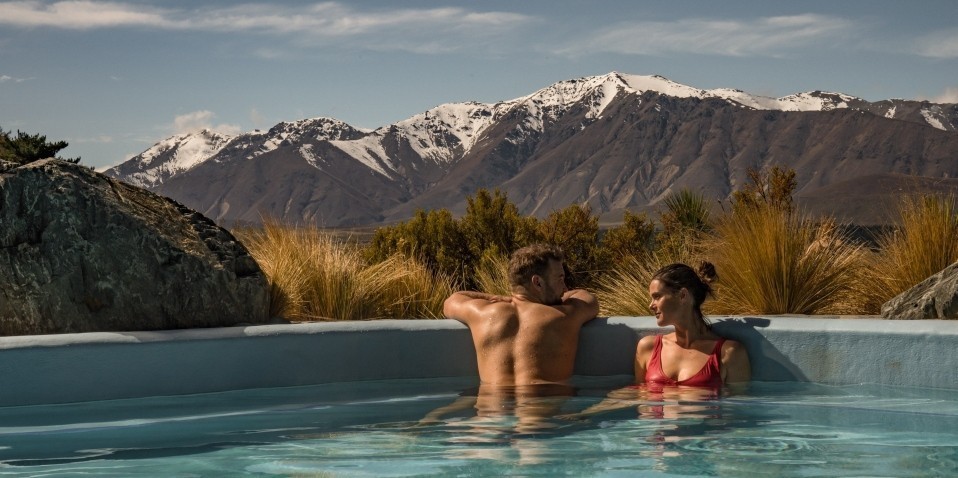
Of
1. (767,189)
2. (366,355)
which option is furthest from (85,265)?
(767,189)

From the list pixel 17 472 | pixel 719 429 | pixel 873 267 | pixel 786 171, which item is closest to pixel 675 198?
pixel 786 171

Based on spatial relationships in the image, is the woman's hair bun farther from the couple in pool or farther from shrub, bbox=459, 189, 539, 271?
shrub, bbox=459, 189, 539, 271

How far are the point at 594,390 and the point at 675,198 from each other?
6949mm

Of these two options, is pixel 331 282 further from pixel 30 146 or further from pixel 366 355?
pixel 30 146

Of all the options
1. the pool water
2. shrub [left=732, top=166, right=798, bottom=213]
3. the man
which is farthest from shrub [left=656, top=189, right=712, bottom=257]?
the pool water

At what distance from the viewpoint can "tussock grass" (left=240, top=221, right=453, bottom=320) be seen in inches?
256

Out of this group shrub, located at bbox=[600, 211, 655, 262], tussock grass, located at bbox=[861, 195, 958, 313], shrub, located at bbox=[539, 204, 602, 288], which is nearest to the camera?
tussock grass, located at bbox=[861, 195, 958, 313]

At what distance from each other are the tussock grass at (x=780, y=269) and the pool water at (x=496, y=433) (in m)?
1.26

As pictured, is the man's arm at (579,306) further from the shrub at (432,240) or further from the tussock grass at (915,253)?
the shrub at (432,240)

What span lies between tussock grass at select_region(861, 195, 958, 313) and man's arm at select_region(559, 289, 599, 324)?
2122mm

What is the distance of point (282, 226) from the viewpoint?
289 inches

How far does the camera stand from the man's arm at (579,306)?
17.7 ft

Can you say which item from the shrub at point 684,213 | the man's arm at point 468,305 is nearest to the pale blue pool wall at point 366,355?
the man's arm at point 468,305

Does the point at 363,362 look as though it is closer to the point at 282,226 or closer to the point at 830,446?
the point at 282,226
